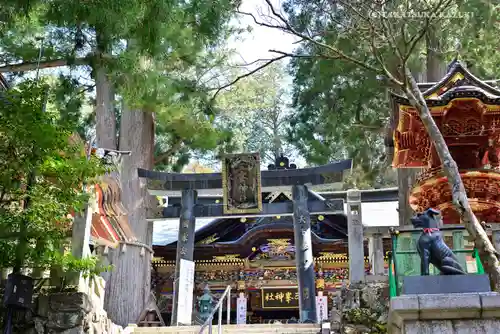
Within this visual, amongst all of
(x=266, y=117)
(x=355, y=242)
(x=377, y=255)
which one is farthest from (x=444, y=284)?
(x=266, y=117)

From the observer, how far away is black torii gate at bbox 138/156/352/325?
1480 centimetres

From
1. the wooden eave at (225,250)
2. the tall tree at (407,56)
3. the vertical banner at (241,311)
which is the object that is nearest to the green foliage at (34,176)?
the tall tree at (407,56)

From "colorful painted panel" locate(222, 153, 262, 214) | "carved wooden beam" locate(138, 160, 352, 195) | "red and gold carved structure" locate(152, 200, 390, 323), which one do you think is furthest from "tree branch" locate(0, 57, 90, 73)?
"red and gold carved structure" locate(152, 200, 390, 323)

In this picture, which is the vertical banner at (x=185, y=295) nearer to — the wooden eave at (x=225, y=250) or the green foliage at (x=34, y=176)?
the wooden eave at (x=225, y=250)

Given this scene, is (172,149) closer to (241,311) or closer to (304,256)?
(304,256)

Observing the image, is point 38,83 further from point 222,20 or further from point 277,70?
point 277,70

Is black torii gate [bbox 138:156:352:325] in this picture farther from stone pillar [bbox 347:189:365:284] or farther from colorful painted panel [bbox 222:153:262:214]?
stone pillar [bbox 347:189:365:284]

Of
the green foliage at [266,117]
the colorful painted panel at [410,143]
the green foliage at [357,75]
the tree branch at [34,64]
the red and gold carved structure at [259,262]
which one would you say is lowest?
the red and gold carved structure at [259,262]

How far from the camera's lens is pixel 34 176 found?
7406mm

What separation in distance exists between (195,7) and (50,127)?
2.87 metres

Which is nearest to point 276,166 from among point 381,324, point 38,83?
point 381,324

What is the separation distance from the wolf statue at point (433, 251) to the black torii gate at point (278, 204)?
28.7ft

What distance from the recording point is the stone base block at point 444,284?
16.1 ft

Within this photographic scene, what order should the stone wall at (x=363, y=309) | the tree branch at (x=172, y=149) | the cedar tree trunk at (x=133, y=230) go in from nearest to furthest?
the stone wall at (x=363, y=309), the cedar tree trunk at (x=133, y=230), the tree branch at (x=172, y=149)
